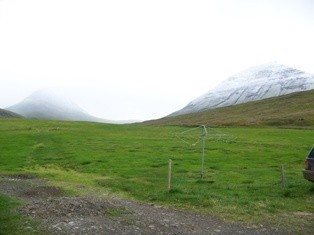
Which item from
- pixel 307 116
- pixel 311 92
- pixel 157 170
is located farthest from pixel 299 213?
pixel 311 92

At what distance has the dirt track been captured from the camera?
49.9ft

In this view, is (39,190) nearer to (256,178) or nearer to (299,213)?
(299,213)

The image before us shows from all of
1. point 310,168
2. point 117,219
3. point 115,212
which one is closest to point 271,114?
point 310,168

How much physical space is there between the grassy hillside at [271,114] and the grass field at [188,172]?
4939 cm

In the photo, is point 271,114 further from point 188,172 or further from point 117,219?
point 117,219

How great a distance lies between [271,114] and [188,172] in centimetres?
12221

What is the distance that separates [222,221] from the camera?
17469mm

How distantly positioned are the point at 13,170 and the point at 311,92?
177 m

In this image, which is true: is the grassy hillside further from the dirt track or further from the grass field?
the dirt track

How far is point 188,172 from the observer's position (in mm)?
36156

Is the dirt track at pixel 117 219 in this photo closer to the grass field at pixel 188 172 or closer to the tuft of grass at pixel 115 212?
the tuft of grass at pixel 115 212

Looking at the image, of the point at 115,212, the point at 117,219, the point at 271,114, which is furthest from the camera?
the point at 271,114

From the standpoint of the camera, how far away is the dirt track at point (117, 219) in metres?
15.2

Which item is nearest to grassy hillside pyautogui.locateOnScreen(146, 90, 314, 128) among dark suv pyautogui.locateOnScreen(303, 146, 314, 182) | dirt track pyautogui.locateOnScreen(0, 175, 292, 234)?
dark suv pyautogui.locateOnScreen(303, 146, 314, 182)
